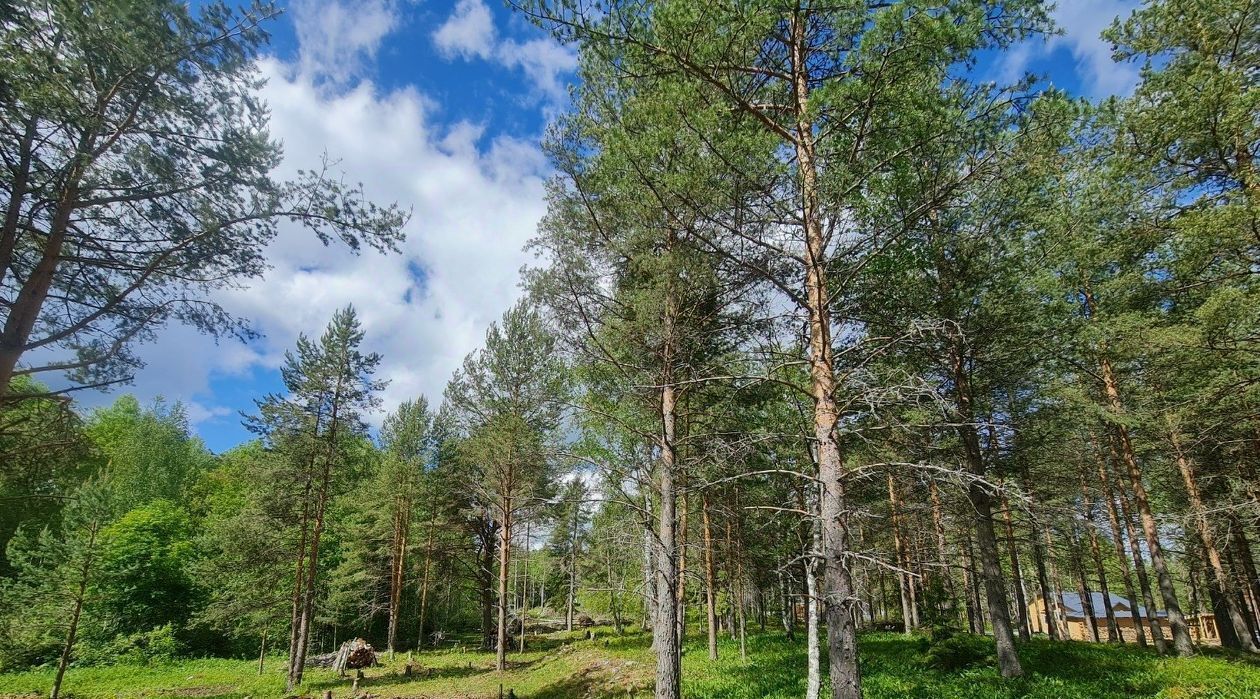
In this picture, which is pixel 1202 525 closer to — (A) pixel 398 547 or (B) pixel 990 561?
(B) pixel 990 561

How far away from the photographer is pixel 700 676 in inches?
569

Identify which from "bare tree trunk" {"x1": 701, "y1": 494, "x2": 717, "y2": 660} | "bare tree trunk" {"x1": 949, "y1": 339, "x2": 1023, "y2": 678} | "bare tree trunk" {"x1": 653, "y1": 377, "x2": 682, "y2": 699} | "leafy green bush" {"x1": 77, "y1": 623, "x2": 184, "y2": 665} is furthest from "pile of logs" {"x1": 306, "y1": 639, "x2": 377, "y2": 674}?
"bare tree trunk" {"x1": 949, "y1": 339, "x2": 1023, "y2": 678}

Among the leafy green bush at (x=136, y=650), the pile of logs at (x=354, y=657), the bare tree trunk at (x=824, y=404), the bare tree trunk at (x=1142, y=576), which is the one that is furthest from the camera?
the leafy green bush at (x=136, y=650)

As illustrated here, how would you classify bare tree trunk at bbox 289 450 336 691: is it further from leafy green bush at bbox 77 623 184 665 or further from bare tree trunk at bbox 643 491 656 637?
bare tree trunk at bbox 643 491 656 637

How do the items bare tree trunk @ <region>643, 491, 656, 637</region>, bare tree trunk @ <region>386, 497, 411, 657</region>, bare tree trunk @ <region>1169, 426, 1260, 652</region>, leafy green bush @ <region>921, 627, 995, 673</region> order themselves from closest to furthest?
bare tree trunk @ <region>643, 491, 656, 637</region> → bare tree trunk @ <region>1169, 426, 1260, 652</region> → leafy green bush @ <region>921, 627, 995, 673</region> → bare tree trunk @ <region>386, 497, 411, 657</region>

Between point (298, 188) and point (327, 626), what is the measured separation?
125ft

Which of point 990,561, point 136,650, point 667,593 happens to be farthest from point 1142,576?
point 136,650

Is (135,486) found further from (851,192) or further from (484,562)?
(851,192)

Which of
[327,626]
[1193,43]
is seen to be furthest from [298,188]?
[327,626]

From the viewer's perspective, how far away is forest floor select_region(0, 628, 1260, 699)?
991 cm

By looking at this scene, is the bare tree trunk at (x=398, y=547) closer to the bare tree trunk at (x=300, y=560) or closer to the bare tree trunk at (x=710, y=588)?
the bare tree trunk at (x=300, y=560)

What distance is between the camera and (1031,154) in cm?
531

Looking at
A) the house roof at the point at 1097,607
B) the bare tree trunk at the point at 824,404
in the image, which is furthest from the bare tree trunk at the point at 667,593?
the house roof at the point at 1097,607

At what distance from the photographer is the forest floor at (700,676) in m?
9.91
